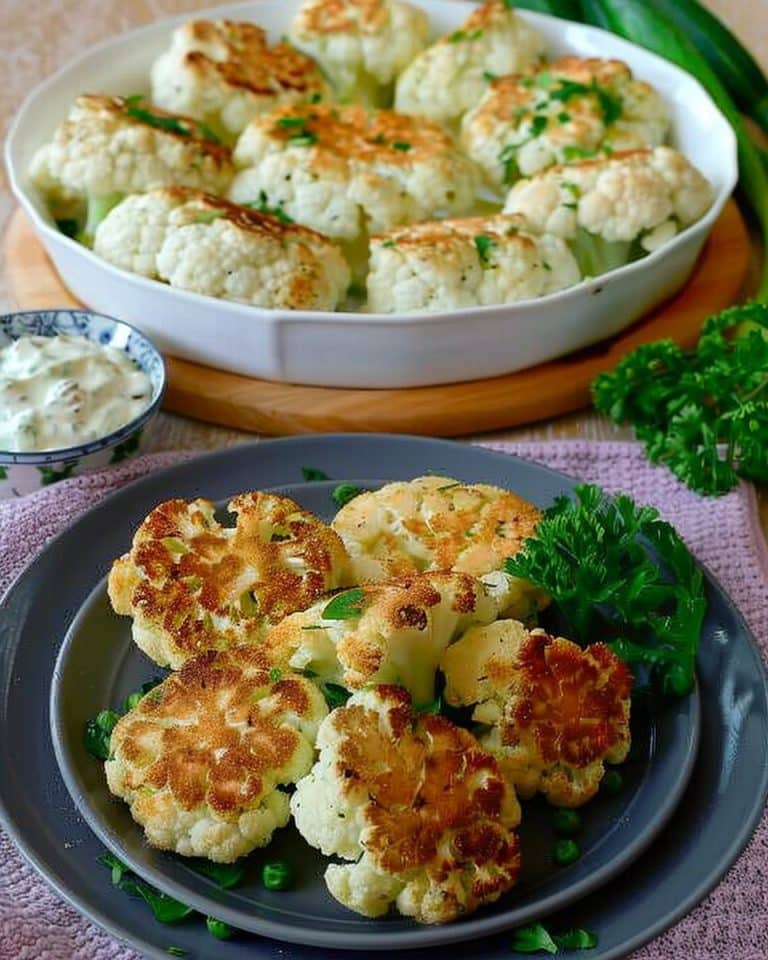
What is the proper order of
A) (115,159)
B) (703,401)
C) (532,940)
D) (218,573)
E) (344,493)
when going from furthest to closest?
(115,159) < (703,401) < (344,493) < (218,573) < (532,940)

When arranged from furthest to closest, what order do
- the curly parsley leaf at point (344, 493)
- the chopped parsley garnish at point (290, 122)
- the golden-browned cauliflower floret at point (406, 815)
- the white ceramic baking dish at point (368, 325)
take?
1. the chopped parsley garnish at point (290, 122)
2. the white ceramic baking dish at point (368, 325)
3. the curly parsley leaf at point (344, 493)
4. the golden-browned cauliflower floret at point (406, 815)

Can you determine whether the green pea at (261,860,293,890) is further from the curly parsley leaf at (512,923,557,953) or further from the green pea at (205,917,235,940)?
the curly parsley leaf at (512,923,557,953)

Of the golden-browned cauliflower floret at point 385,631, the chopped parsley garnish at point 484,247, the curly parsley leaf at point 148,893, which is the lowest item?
the chopped parsley garnish at point 484,247

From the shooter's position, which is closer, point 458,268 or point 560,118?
point 458,268

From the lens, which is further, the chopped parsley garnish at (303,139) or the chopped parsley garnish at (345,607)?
the chopped parsley garnish at (303,139)

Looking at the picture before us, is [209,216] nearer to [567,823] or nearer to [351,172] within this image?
[351,172]

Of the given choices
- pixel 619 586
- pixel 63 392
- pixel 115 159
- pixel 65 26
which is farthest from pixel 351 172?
pixel 65 26

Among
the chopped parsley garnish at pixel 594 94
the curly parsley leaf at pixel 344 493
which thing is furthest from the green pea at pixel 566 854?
the chopped parsley garnish at pixel 594 94

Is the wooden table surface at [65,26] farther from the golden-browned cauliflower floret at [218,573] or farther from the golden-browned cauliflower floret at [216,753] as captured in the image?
the golden-browned cauliflower floret at [216,753]
